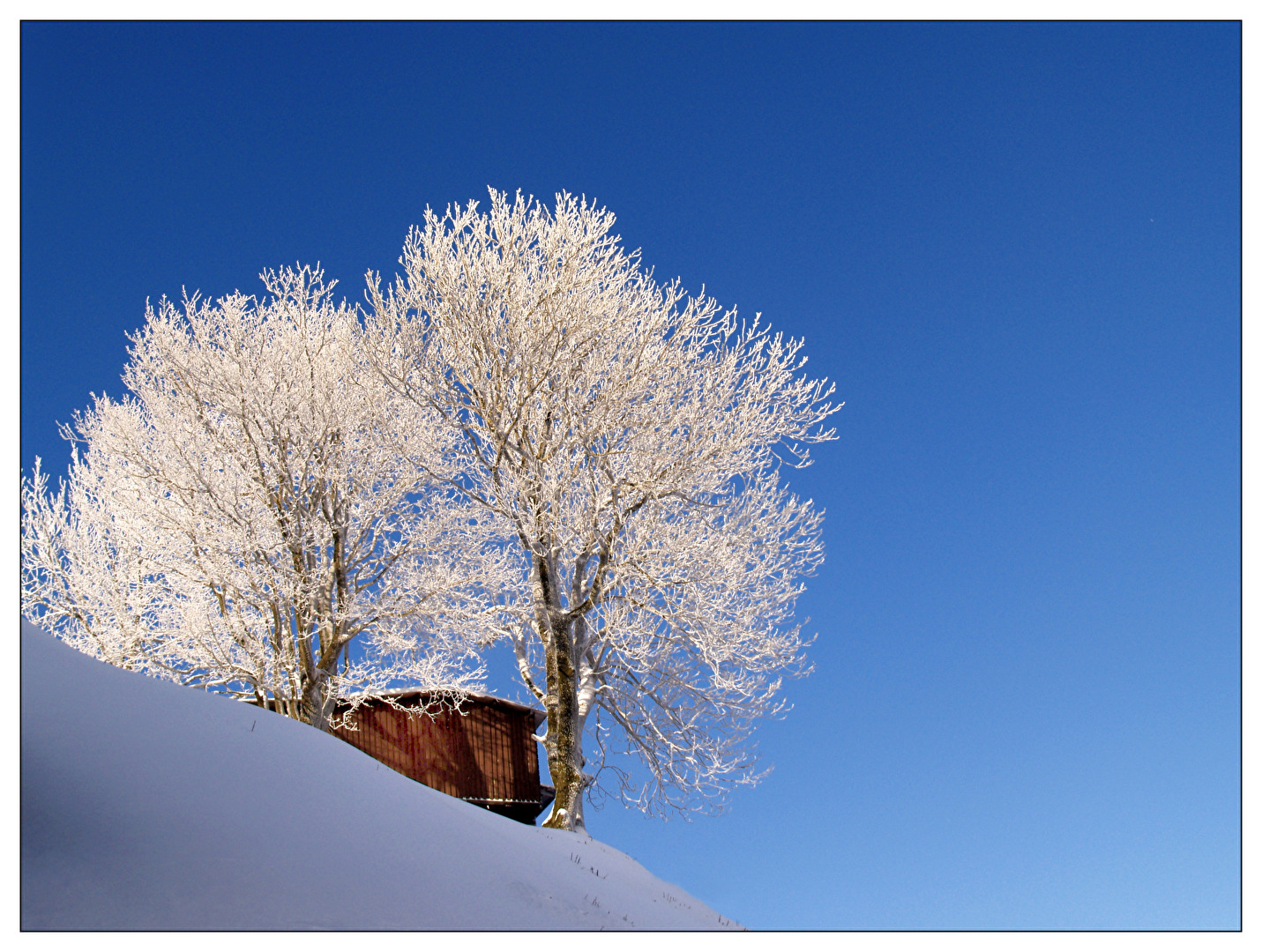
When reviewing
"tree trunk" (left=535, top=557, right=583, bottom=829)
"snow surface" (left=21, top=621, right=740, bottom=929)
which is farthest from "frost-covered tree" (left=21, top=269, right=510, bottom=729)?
"snow surface" (left=21, top=621, right=740, bottom=929)

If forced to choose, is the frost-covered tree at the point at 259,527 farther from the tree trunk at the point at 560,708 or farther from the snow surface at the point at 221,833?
the snow surface at the point at 221,833

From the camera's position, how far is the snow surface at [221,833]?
358 cm

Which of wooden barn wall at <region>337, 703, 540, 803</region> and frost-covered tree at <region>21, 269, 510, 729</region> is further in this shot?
wooden barn wall at <region>337, 703, 540, 803</region>

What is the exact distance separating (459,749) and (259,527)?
21.6 feet

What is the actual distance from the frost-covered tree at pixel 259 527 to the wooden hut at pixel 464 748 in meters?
3.35

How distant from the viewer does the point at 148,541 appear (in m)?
13.5

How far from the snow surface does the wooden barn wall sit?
1103 cm

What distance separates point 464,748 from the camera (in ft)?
56.1

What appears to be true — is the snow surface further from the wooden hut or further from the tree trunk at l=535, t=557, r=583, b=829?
the wooden hut

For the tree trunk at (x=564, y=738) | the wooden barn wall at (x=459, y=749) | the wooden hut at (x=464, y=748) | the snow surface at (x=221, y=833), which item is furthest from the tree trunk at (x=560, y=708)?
the wooden barn wall at (x=459, y=749)

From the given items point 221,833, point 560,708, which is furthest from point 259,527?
point 221,833

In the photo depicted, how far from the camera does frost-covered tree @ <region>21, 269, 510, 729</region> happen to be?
42.8ft
